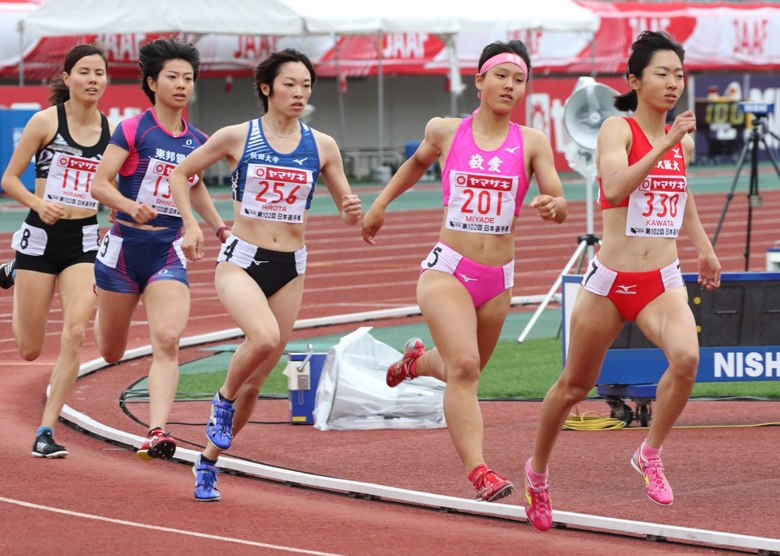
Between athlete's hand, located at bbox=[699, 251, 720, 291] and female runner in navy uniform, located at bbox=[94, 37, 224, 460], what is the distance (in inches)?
95.6

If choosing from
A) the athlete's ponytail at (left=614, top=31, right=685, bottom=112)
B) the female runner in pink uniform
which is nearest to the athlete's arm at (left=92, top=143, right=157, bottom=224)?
the female runner in pink uniform

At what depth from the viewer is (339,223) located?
2397 cm

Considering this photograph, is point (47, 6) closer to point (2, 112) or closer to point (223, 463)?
point (2, 112)

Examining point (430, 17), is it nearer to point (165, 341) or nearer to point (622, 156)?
point (165, 341)

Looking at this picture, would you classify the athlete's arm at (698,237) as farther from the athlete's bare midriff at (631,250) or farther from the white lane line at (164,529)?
the white lane line at (164,529)

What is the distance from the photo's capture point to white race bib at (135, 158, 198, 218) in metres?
7.21

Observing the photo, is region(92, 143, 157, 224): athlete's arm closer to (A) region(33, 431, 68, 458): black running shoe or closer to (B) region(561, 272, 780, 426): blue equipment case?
(A) region(33, 431, 68, 458): black running shoe

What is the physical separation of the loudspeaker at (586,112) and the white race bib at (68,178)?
4.65m

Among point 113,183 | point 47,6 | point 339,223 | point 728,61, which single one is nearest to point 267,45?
point 47,6

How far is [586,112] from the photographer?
444 inches

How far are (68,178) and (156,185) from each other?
848 mm

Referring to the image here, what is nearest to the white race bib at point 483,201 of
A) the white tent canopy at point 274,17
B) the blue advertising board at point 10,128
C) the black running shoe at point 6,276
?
the black running shoe at point 6,276

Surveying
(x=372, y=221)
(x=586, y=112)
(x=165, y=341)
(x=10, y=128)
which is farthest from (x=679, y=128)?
(x=10, y=128)

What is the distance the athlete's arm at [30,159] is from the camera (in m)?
7.62
